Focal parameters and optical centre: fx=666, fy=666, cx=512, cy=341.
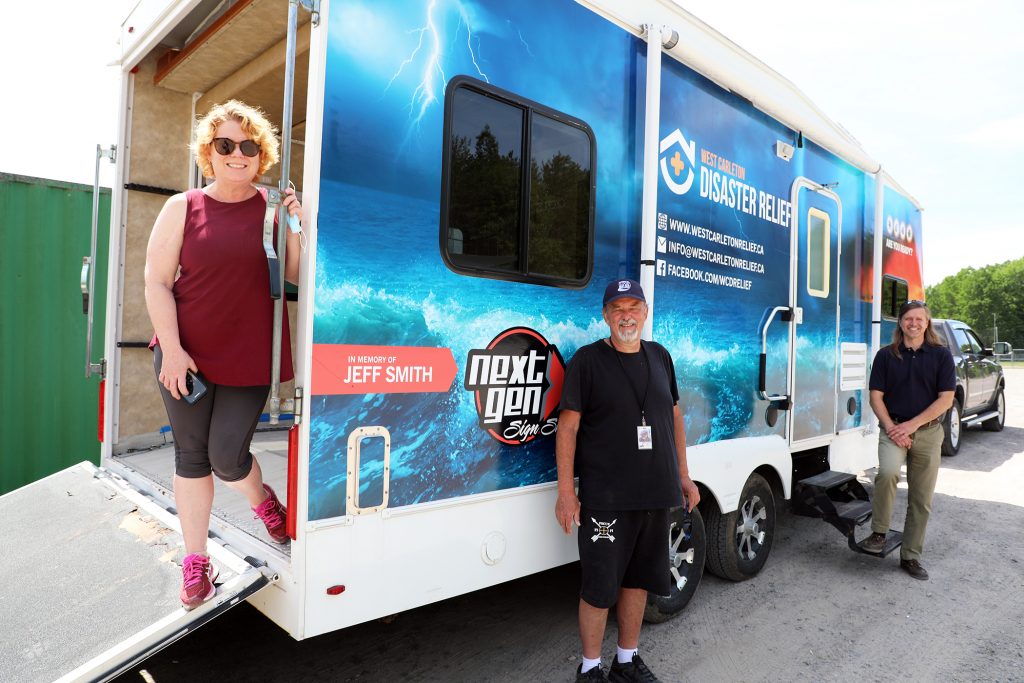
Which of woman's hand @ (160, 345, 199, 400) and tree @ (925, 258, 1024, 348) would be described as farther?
tree @ (925, 258, 1024, 348)

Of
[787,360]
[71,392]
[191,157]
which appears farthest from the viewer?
[71,392]

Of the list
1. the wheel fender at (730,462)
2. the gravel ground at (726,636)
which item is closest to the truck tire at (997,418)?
the gravel ground at (726,636)

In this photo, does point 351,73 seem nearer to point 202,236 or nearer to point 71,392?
point 202,236

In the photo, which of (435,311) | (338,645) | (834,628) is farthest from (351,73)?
(834,628)

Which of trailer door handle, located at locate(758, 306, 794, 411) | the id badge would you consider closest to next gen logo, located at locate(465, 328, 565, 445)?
the id badge

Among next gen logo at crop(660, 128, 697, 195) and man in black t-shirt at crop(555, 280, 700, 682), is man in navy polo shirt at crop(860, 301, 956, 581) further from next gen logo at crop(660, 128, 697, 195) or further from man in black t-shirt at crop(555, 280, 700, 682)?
man in black t-shirt at crop(555, 280, 700, 682)

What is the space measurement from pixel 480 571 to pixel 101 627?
4.19 ft

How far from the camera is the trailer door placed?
4.40 metres

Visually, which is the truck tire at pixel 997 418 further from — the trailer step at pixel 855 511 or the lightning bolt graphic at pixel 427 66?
the lightning bolt graphic at pixel 427 66

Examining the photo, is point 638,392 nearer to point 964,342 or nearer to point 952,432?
point 952,432

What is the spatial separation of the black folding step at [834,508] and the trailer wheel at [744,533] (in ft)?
1.29

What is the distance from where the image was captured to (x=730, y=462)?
12.1ft

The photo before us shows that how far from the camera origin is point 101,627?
7.10ft

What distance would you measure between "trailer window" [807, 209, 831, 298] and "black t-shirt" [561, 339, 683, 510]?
2358mm
